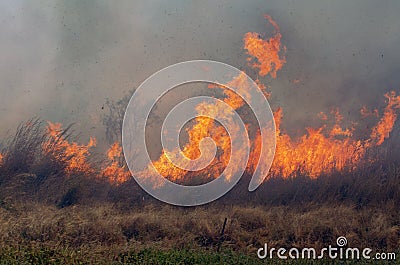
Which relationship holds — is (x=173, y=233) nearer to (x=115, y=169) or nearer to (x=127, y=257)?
(x=127, y=257)

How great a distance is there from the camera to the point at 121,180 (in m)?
14.1

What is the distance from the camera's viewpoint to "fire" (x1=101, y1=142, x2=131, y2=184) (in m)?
14.1

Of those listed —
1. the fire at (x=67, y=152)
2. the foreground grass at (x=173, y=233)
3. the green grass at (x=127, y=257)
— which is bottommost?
the green grass at (x=127, y=257)

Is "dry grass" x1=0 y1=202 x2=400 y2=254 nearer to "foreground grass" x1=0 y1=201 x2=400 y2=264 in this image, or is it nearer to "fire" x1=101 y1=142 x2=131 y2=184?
"foreground grass" x1=0 y1=201 x2=400 y2=264

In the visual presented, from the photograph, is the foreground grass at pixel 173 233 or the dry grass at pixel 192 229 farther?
the dry grass at pixel 192 229

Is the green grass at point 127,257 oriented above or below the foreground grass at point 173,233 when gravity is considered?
below

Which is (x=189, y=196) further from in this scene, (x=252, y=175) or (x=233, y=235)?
(x=233, y=235)

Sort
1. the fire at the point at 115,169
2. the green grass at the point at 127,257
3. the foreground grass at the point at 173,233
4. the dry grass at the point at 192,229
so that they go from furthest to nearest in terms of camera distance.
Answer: the fire at the point at 115,169 < the dry grass at the point at 192,229 < the foreground grass at the point at 173,233 < the green grass at the point at 127,257

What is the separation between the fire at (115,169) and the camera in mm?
14074

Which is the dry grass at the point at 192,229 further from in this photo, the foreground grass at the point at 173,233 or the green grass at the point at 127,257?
the green grass at the point at 127,257

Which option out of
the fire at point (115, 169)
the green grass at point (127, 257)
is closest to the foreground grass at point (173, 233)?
the green grass at point (127, 257)

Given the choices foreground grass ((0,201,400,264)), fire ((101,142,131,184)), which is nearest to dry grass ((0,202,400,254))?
foreground grass ((0,201,400,264))

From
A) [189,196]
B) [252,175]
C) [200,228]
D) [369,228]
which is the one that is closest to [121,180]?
[189,196]

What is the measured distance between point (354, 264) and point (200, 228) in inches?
134
